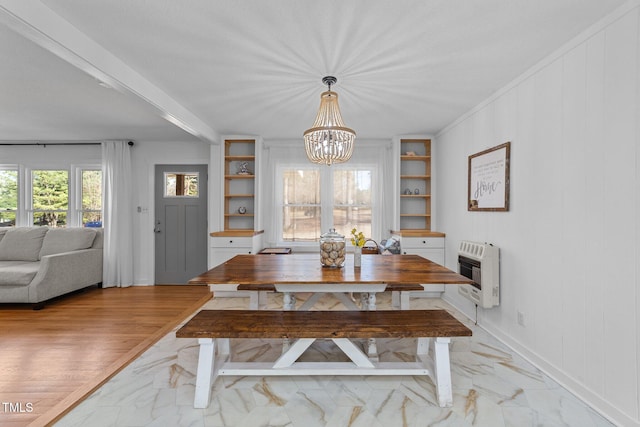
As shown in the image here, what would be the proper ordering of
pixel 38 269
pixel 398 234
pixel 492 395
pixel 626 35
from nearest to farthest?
pixel 626 35 < pixel 492 395 < pixel 38 269 < pixel 398 234

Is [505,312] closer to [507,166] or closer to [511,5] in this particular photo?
[507,166]

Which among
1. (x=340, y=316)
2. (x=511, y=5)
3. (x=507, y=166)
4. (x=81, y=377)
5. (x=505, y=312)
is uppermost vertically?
(x=511, y=5)

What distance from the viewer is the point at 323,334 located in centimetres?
185

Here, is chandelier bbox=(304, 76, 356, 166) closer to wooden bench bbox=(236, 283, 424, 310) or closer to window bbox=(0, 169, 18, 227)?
wooden bench bbox=(236, 283, 424, 310)

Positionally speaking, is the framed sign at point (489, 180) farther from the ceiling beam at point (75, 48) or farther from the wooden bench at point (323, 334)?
the ceiling beam at point (75, 48)

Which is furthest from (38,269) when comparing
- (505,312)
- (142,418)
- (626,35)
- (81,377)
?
(626,35)

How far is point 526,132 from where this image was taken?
2.43 meters

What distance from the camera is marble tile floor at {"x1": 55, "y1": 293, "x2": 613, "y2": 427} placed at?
1.70 metres

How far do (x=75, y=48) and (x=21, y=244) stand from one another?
12.7 feet

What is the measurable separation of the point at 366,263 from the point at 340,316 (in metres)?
0.63

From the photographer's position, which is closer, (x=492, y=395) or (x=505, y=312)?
(x=492, y=395)

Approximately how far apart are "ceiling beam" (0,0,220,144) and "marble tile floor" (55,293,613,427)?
2121mm

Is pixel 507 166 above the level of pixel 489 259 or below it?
above

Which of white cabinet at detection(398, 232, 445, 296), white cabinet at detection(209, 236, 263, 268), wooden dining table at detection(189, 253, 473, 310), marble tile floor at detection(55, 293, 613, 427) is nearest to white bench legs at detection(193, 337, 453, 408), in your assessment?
marble tile floor at detection(55, 293, 613, 427)
